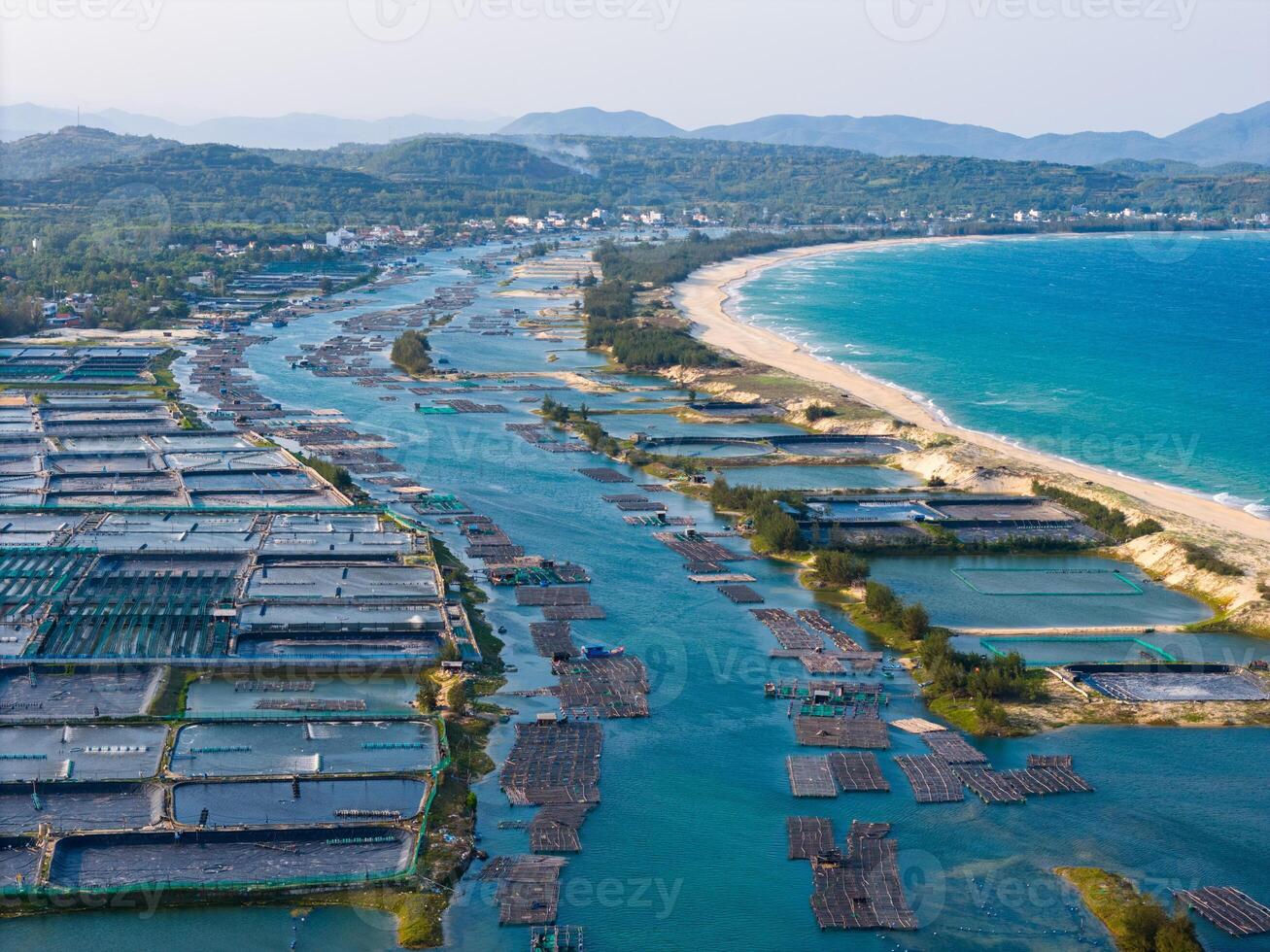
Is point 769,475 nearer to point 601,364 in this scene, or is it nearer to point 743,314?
point 601,364

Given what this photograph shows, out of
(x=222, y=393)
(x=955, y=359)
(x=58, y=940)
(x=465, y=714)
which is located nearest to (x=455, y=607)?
(x=465, y=714)

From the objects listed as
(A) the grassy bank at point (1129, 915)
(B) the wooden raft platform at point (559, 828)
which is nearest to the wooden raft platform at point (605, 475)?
(B) the wooden raft platform at point (559, 828)

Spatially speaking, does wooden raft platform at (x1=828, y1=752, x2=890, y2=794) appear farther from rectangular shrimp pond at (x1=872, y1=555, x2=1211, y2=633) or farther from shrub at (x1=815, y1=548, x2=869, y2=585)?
shrub at (x1=815, y1=548, x2=869, y2=585)

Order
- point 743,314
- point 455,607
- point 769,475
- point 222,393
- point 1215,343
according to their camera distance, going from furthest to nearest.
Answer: point 743,314 < point 1215,343 < point 222,393 < point 769,475 < point 455,607

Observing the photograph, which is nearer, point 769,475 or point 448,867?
point 448,867

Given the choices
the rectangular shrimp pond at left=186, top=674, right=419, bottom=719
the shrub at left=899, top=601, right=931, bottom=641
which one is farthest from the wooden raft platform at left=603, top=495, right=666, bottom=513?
the rectangular shrimp pond at left=186, top=674, right=419, bottom=719

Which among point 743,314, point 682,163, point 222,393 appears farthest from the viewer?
point 682,163
